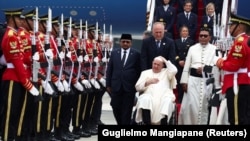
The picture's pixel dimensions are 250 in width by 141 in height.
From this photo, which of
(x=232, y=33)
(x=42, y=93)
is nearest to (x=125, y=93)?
(x=42, y=93)

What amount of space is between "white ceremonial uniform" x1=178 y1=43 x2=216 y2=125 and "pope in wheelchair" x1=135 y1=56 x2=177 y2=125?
43cm

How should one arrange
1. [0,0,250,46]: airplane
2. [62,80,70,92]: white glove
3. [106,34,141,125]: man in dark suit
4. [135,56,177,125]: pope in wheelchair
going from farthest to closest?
[0,0,250,46]: airplane → [106,34,141,125]: man in dark suit → [62,80,70,92]: white glove → [135,56,177,125]: pope in wheelchair

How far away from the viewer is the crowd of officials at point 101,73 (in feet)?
29.0

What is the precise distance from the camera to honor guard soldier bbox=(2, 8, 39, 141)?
8.79 m

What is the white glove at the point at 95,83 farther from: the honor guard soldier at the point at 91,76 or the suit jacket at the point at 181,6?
the suit jacket at the point at 181,6

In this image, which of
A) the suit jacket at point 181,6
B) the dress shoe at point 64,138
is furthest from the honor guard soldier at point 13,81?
the suit jacket at point 181,6

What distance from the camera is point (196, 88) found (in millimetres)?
10359

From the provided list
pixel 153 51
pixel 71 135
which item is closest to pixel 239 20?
pixel 153 51

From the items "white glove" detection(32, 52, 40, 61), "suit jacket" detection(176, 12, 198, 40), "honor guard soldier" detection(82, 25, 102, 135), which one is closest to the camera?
"white glove" detection(32, 52, 40, 61)

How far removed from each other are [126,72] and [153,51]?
453 millimetres

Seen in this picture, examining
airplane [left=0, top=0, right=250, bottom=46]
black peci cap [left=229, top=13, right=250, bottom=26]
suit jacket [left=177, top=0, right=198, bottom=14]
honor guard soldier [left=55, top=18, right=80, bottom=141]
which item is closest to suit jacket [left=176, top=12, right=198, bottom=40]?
suit jacket [left=177, top=0, right=198, bottom=14]

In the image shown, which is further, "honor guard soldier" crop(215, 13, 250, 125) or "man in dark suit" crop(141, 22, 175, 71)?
"man in dark suit" crop(141, 22, 175, 71)

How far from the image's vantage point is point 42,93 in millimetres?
9539

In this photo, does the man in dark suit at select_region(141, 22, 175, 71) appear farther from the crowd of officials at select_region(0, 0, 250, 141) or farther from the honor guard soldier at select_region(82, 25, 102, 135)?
the honor guard soldier at select_region(82, 25, 102, 135)
